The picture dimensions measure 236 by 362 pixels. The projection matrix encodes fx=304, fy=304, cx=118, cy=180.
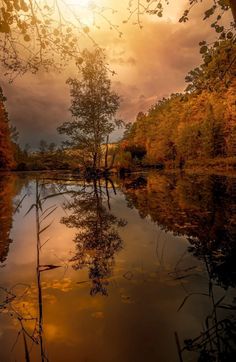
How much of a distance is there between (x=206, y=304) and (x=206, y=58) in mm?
4686

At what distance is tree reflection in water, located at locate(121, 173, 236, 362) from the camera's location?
262cm

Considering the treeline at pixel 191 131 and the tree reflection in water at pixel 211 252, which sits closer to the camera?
the tree reflection in water at pixel 211 252

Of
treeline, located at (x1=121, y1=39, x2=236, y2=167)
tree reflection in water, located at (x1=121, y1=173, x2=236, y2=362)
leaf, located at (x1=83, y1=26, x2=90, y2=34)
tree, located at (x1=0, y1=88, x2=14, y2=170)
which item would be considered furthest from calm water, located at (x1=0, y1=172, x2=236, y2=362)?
tree, located at (x1=0, y1=88, x2=14, y2=170)

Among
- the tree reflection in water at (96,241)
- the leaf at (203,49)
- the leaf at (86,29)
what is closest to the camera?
the tree reflection in water at (96,241)

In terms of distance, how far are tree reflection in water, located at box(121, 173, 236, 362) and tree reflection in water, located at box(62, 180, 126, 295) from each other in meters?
1.08

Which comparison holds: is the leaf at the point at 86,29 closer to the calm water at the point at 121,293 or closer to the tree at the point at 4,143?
the calm water at the point at 121,293

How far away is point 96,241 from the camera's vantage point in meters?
6.46

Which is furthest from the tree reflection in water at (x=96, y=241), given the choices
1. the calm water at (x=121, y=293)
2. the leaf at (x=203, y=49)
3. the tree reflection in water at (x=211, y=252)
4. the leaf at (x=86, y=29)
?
the leaf at (x=86, y=29)

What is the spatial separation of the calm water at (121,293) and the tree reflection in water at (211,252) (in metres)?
0.01

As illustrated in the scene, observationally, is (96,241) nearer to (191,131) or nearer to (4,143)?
(191,131)

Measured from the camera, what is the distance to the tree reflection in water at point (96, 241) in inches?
181

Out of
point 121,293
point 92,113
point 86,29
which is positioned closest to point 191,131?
point 92,113

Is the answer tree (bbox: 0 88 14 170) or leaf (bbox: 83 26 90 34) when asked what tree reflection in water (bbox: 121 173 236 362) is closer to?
leaf (bbox: 83 26 90 34)

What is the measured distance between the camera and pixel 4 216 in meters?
10.2
